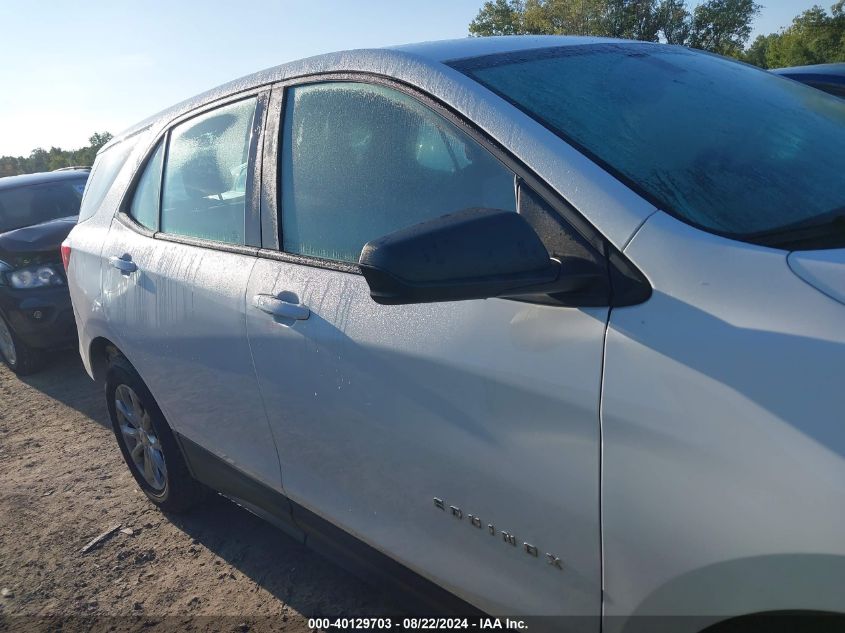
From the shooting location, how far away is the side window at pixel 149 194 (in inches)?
126

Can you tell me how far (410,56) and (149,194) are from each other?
64.5 inches

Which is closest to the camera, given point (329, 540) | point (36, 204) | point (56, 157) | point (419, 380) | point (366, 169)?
point (419, 380)

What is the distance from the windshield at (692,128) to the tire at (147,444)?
6.73ft

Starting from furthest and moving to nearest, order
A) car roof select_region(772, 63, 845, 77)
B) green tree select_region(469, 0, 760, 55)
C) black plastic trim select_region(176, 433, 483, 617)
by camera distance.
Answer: green tree select_region(469, 0, 760, 55), car roof select_region(772, 63, 845, 77), black plastic trim select_region(176, 433, 483, 617)

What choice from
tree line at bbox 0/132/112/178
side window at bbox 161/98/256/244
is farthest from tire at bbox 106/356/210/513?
tree line at bbox 0/132/112/178

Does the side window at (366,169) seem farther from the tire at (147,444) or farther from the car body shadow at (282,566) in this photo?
the tire at (147,444)

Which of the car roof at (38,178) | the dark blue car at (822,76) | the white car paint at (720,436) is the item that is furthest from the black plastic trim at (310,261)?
the car roof at (38,178)

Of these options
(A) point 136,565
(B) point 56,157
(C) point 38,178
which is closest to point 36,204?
(C) point 38,178

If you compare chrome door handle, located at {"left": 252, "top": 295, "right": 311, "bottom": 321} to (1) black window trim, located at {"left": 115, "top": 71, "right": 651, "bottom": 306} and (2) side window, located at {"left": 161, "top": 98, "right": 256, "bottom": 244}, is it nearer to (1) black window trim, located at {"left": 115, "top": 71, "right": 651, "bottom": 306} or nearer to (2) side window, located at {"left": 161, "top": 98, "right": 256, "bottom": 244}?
(1) black window trim, located at {"left": 115, "top": 71, "right": 651, "bottom": 306}

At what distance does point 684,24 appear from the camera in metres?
56.0

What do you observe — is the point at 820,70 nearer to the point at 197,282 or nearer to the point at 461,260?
the point at 197,282

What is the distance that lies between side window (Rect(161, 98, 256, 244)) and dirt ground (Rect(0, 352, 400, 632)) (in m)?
1.32

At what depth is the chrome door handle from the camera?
217cm

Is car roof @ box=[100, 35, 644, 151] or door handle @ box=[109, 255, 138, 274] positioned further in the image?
door handle @ box=[109, 255, 138, 274]
